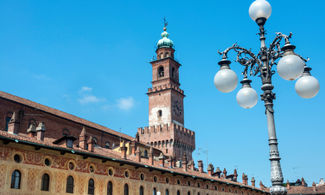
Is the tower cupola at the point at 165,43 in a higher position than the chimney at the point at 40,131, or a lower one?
higher

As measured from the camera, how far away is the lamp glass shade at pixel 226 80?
28.9 feet

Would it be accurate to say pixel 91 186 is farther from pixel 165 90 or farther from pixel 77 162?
pixel 165 90

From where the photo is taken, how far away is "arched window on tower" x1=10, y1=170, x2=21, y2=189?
19.1 metres

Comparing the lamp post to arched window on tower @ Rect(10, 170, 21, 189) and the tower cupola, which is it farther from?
the tower cupola

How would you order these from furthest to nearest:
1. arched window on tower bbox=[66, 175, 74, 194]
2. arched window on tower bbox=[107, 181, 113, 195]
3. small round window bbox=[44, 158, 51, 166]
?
arched window on tower bbox=[107, 181, 113, 195]
arched window on tower bbox=[66, 175, 74, 194]
small round window bbox=[44, 158, 51, 166]

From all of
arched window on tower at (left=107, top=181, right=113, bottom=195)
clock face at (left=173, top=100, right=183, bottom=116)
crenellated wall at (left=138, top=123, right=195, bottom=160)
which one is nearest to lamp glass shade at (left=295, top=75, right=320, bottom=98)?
arched window on tower at (left=107, top=181, right=113, bottom=195)

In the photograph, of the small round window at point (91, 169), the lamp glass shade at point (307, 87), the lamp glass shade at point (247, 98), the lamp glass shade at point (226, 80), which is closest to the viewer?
the lamp glass shade at point (307, 87)

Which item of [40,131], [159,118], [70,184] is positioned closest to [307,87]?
[40,131]

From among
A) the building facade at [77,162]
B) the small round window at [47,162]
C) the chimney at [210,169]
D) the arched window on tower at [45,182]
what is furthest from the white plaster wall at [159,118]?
the arched window on tower at [45,182]

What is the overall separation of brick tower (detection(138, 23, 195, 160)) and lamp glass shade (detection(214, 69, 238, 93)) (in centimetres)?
4315

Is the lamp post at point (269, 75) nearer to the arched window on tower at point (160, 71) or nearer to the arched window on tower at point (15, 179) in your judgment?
the arched window on tower at point (15, 179)

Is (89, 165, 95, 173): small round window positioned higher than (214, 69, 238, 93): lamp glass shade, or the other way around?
(214, 69, 238, 93): lamp glass shade

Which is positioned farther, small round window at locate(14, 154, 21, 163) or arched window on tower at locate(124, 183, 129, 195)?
arched window on tower at locate(124, 183, 129, 195)

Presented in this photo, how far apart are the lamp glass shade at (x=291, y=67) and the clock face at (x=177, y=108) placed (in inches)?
1840
